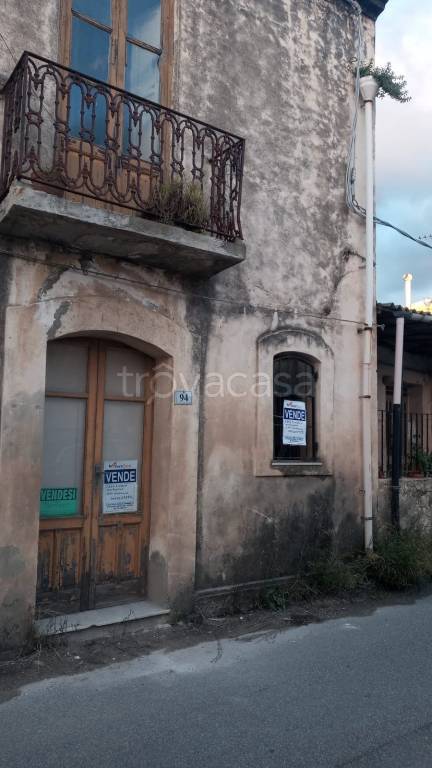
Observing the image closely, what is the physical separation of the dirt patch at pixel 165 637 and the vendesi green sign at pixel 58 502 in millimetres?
1088

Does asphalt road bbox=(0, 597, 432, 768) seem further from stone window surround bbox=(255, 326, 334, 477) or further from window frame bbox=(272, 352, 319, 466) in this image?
window frame bbox=(272, 352, 319, 466)

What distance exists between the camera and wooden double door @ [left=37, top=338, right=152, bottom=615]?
5.70 m

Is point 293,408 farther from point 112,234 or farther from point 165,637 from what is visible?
point 112,234

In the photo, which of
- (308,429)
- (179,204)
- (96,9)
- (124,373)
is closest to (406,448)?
(308,429)

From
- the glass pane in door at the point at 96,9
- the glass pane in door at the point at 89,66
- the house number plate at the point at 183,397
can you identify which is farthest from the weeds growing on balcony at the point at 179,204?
the glass pane in door at the point at 96,9

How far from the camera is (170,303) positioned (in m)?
6.25

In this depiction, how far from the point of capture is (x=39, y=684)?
4594 mm

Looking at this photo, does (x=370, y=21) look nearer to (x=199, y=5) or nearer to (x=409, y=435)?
(x=199, y=5)

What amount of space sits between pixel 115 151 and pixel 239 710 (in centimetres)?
470

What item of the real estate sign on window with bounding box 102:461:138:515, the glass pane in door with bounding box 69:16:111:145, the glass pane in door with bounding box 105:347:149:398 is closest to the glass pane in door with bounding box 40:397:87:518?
the real estate sign on window with bounding box 102:461:138:515

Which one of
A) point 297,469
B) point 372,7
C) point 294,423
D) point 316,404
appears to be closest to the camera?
point 297,469

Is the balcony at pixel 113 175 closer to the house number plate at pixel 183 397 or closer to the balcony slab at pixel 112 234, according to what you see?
the balcony slab at pixel 112 234

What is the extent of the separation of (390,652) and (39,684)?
3.00 meters

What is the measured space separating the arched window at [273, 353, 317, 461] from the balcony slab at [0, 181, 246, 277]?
5.46ft
